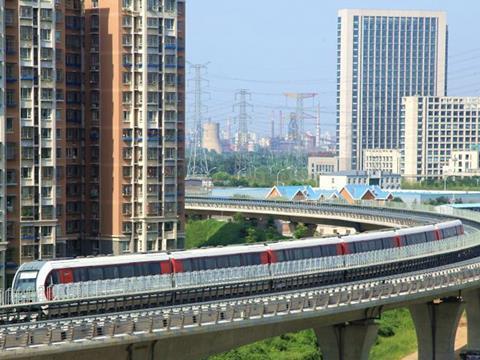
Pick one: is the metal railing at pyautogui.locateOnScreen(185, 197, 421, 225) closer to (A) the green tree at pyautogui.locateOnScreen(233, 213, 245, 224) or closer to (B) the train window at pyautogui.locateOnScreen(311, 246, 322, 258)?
(A) the green tree at pyautogui.locateOnScreen(233, 213, 245, 224)

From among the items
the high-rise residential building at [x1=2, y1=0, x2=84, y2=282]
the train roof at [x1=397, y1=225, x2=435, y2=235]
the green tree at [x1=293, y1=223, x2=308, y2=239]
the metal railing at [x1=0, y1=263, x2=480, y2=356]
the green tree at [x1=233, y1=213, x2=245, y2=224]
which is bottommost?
the green tree at [x1=293, y1=223, x2=308, y2=239]

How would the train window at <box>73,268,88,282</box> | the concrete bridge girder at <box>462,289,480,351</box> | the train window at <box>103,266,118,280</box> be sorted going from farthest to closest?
the concrete bridge girder at <box>462,289,480,351</box>
the train window at <box>103,266,118,280</box>
the train window at <box>73,268,88,282</box>

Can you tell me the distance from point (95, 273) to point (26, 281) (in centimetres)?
295

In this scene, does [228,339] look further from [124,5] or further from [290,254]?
[124,5]

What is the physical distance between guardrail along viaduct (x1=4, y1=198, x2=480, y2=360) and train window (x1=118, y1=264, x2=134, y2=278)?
A: 1.12m

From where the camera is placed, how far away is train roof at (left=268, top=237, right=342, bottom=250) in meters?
56.6

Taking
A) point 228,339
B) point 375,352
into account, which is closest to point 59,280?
point 228,339

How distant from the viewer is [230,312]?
44.8m

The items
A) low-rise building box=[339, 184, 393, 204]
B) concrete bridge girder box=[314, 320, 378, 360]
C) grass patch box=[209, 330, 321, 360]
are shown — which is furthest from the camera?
low-rise building box=[339, 184, 393, 204]

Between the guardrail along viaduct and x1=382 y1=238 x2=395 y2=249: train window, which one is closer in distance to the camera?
the guardrail along viaduct

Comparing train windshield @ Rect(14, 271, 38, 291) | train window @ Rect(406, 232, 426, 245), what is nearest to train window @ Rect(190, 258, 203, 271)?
train windshield @ Rect(14, 271, 38, 291)

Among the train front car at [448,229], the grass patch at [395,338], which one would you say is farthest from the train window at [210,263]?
the train front car at [448,229]

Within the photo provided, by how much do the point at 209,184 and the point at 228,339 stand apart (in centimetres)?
12540

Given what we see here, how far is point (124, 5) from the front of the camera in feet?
252
